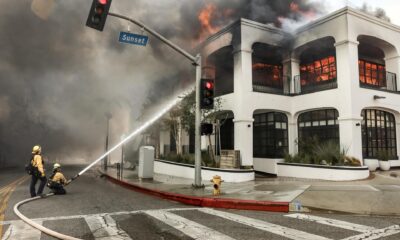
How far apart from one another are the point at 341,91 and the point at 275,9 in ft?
20.2

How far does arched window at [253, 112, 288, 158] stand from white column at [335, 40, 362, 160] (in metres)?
3.33

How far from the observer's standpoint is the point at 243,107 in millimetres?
15508

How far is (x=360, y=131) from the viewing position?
1436 centimetres

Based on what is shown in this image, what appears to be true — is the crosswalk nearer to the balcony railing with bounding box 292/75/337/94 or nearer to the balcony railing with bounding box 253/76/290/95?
the balcony railing with bounding box 292/75/337/94

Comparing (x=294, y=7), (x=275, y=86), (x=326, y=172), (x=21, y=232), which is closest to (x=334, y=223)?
(x=21, y=232)

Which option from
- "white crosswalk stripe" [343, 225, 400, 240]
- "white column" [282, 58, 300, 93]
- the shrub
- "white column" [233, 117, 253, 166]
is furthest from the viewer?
"white column" [282, 58, 300, 93]

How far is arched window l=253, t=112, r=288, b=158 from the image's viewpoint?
16.8 meters

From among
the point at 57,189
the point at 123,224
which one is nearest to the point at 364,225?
the point at 123,224

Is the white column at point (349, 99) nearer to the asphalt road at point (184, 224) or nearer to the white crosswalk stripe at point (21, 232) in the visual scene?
the asphalt road at point (184, 224)

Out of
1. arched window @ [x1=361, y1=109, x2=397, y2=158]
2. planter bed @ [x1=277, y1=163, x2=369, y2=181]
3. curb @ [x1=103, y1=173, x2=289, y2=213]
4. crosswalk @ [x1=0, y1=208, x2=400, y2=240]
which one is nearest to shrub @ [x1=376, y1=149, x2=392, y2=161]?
arched window @ [x1=361, y1=109, x2=397, y2=158]

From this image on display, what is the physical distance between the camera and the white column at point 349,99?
14.1m

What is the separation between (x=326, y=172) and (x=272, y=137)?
4.29m

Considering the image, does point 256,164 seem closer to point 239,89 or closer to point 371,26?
point 239,89

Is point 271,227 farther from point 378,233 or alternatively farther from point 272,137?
point 272,137
